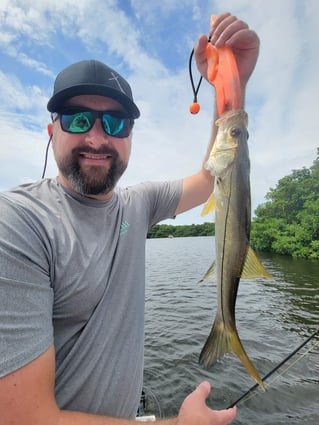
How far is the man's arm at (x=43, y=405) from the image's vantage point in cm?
113

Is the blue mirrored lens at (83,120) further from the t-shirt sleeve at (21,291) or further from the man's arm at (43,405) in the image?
Answer: the man's arm at (43,405)

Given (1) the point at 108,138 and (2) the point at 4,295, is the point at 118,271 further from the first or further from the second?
(1) the point at 108,138

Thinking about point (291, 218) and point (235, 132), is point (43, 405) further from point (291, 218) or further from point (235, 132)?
point (291, 218)

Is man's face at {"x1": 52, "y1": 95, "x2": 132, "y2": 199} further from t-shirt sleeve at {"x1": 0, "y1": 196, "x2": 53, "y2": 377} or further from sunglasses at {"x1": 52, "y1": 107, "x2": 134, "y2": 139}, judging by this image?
t-shirt sleeve at {"x1": 0, "y1": 196, "x2": 53, "y2": 377}

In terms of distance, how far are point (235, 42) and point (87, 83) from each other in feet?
3.36

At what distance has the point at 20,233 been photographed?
55.8 inches

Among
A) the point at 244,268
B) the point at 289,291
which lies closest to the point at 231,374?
the point at 244,268

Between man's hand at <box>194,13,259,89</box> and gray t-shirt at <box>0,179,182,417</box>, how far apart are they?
1.28m

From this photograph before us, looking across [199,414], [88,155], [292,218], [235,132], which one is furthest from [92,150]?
[292,218]

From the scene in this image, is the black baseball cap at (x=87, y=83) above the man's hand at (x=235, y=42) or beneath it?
beneath

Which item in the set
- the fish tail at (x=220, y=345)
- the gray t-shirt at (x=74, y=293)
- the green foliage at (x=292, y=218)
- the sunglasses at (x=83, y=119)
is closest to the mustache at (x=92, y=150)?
the sunglasses at (x=83, y=119)

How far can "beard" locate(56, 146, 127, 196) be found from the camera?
81.0 inches

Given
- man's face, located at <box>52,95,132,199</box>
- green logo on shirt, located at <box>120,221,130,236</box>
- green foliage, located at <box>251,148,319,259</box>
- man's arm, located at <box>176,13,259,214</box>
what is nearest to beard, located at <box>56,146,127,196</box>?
man's face, located at <box>52,95,132,199</box>

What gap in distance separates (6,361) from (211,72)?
6.18ft
